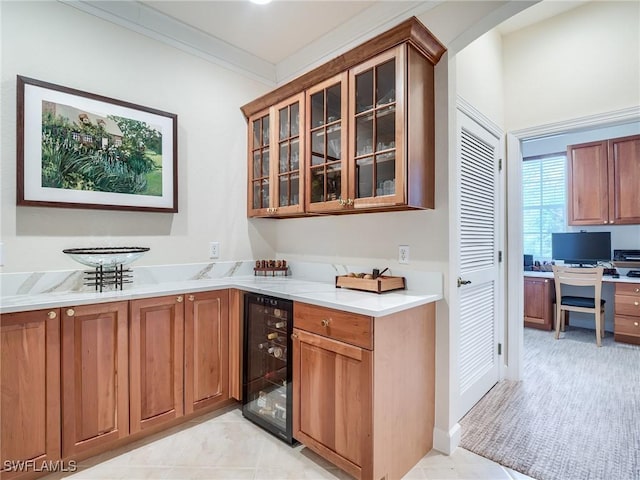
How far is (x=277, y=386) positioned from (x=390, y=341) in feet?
3.00

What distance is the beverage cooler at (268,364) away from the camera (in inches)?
79.7

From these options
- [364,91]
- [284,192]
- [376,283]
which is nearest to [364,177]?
[364,91]

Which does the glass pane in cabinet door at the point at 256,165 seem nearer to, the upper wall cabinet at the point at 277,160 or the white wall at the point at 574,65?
the upper wall cabinet at the point at 277,160

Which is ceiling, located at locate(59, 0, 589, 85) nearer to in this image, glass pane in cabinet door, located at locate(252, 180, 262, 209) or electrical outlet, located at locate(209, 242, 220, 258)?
glass pane in cabinet door, located at locate(252, 180, 262, 209)

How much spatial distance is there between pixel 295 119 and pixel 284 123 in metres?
0.15

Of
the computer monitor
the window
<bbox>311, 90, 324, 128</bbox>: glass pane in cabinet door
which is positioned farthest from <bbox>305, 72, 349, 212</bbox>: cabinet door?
the window

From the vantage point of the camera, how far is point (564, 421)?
7.45 ft

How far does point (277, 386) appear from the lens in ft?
7.07

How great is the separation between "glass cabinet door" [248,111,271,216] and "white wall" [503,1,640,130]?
6.95 ft

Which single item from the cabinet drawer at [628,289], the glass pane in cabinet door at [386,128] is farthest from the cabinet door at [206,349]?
the cabinet drawer at [628,289]

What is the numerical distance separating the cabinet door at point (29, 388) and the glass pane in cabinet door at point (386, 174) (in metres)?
1.83

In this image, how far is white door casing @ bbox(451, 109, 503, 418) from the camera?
2256 millimetres

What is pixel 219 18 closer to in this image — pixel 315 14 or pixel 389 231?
pixel 315 14

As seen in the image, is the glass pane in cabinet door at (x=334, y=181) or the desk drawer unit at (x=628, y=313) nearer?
the glass pane in cabinet door at (x=334, y=181)
